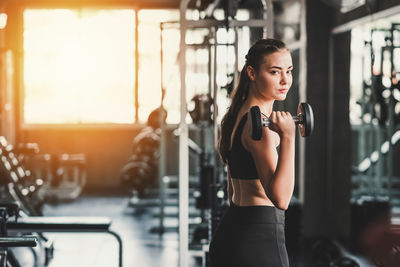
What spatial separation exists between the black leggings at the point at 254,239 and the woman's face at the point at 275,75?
30 centimetres

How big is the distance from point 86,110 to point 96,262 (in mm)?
4545

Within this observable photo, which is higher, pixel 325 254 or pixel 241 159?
pixel 241 159

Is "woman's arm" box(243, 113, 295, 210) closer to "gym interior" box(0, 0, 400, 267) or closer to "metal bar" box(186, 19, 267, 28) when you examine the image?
"gym interior" box(0, 0, 400, 267)

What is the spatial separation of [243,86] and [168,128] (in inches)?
256

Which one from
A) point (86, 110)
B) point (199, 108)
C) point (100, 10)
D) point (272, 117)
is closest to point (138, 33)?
point (100, 10)

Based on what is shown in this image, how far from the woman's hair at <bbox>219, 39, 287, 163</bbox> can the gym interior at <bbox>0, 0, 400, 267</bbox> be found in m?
0.96

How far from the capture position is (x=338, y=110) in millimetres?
4676

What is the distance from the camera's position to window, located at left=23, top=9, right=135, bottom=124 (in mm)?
8227

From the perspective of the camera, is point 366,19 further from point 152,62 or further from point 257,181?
point 152,62

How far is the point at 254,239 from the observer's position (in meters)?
1.38

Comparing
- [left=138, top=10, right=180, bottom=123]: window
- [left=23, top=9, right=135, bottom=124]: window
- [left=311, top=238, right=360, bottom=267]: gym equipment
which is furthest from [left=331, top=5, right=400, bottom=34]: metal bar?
[left=23, top=9, right=135, bottom=124]: window

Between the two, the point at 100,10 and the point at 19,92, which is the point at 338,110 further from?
the point at 19,92

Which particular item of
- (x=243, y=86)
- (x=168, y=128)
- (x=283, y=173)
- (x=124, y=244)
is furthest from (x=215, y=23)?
(x=168, y=128)

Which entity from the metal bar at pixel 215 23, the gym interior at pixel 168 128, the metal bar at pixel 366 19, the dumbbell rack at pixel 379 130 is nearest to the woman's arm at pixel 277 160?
the gym interior at pixel 168 128
